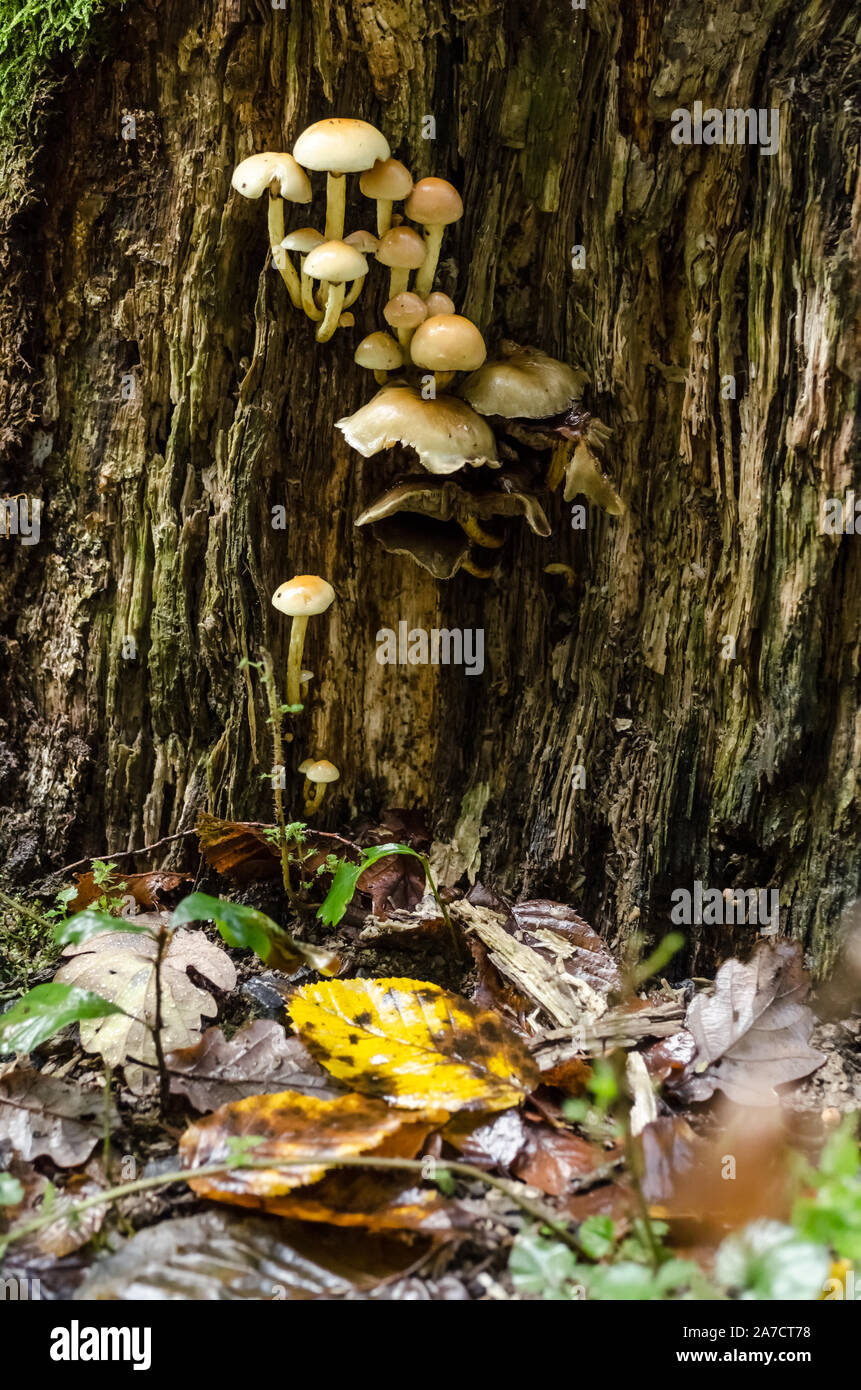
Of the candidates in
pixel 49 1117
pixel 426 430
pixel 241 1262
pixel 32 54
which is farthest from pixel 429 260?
pixel 241 1262

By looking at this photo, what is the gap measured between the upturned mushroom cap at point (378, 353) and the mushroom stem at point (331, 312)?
0.13 metres

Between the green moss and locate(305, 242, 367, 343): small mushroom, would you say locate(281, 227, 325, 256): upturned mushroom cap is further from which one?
the green moss

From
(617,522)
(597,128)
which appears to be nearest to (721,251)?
(597,128)

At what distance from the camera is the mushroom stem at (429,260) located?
346cm

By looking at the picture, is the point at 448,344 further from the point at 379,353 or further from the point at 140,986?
the point at 140,986

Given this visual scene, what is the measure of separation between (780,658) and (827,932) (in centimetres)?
92

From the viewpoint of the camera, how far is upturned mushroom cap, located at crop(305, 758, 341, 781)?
149 inches

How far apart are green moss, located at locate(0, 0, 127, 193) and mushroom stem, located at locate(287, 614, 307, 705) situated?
1.90 m

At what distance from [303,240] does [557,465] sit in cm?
115

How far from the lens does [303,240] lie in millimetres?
3363

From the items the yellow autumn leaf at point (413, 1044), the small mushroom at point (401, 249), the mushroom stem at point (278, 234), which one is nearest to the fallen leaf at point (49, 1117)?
the yellow autumn leaf at point (413, 1044)

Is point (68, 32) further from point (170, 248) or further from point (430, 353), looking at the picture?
point (430, 353)

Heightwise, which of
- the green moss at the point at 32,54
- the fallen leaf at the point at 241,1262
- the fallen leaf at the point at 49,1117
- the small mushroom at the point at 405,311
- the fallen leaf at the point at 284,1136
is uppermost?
the green moss at the point at 32,54

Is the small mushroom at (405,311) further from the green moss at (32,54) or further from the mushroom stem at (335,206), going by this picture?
the green moss at (32,54)
